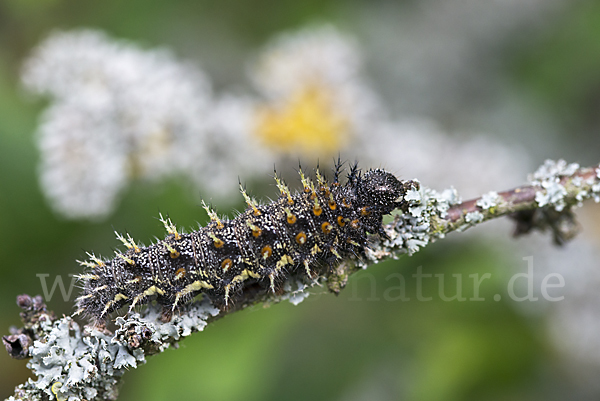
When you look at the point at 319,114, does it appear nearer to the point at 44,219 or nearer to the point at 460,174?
the point at 460,174

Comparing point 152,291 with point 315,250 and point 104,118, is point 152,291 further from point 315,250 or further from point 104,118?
point 104,118

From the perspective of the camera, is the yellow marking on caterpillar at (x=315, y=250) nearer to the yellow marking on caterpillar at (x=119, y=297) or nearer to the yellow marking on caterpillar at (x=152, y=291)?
the yellow marking on caterpillar at (x=152, y=291)

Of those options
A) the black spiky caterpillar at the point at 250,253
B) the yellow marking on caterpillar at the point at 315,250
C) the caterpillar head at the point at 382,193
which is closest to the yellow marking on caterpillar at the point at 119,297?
the black spiky caterpillar at the point at 250,253

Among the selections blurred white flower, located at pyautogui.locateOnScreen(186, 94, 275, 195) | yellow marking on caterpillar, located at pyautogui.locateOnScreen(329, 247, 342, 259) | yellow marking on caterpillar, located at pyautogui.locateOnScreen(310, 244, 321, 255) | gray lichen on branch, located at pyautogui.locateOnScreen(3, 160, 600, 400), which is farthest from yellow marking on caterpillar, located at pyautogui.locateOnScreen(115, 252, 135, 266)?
blurred white flower, located at pyautogui.locateOnScreen(186, 94, 275, 195)

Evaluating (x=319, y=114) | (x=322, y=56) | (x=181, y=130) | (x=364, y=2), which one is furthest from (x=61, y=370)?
(x=364, y=2)

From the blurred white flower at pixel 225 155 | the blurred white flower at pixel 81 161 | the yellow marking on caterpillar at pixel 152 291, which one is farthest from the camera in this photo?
the blurred white flower at pixel 225 155
